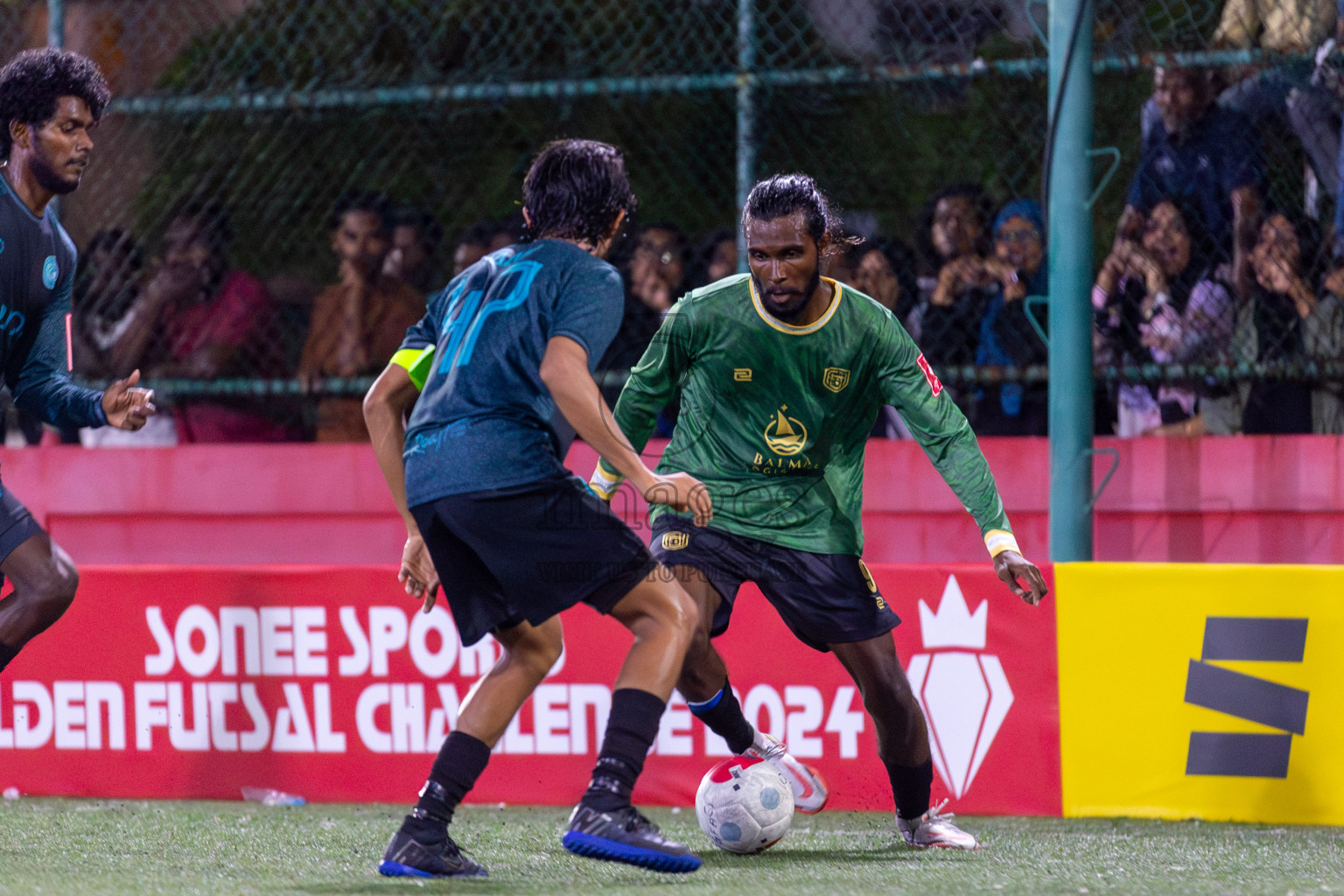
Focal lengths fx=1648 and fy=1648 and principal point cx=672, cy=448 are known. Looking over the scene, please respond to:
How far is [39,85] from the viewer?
4.61m

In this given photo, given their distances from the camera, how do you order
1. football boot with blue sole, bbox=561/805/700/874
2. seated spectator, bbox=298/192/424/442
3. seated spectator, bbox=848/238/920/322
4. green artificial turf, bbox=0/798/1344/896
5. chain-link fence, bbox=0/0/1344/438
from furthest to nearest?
1. seated spectator, bbox=298/192/424/442
2. seated spectator, bbox=848/238/920/322
3. chain-link fence, bbox=0/0/1344/438
4. green artificial turf, bbox=0/798/1344/896
5. football boot with blue sole, bbox=561/805/700/874

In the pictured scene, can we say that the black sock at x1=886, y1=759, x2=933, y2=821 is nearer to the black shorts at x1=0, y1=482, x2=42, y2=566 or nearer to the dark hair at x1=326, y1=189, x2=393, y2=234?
the black shorts at x1=0, y1=482, x2=42, y2=566

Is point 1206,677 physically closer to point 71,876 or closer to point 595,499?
point 595,499

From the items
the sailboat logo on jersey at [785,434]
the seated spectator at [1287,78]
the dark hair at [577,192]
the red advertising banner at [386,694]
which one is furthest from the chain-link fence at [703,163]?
the dark hair at [577,192]

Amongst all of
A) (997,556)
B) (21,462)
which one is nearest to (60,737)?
(21,462)

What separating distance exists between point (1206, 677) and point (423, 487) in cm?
281

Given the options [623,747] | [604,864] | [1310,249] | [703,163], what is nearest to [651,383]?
[623,747]

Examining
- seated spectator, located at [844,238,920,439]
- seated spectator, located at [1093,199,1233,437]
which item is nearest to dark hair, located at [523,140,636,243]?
seated spectator, located at [844,238,920,439]

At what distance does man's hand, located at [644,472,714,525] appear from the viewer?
375cm

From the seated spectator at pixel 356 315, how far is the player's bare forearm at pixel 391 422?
9.95 feet

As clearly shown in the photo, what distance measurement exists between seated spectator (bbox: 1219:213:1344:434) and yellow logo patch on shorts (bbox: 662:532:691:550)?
263 cm

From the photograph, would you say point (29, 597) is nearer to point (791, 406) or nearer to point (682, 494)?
point (682, 494)

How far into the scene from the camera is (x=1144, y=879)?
4156mm

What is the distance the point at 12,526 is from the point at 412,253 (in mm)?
3102
